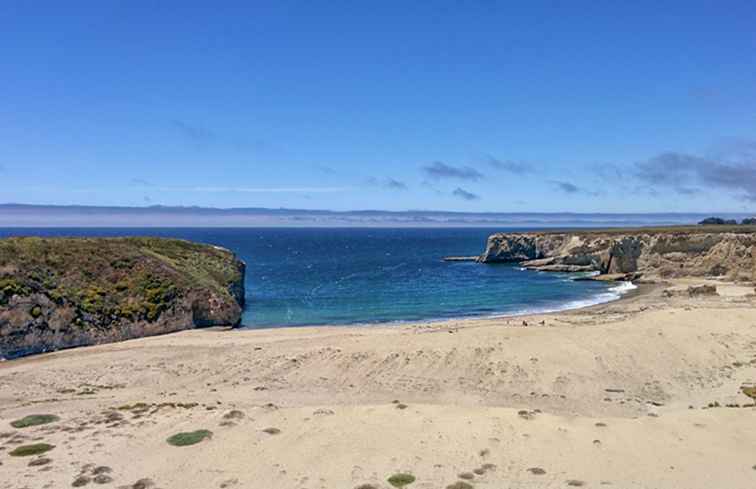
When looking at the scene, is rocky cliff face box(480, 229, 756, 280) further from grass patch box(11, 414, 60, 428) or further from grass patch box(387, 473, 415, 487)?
grass patch box(11, 414, 60, 428)

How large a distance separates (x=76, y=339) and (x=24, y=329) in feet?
9.68

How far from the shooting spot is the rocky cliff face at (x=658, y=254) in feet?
234

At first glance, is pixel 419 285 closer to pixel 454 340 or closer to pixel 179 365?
pixel 454 340

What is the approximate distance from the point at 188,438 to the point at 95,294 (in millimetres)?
24270

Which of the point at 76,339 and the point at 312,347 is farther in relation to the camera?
the point at 76,339

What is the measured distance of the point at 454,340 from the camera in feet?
109

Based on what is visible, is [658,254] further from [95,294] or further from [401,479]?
[401,479]

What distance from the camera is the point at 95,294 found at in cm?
3928

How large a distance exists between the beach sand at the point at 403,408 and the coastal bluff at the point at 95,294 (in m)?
2.63

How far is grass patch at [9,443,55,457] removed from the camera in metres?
17.6

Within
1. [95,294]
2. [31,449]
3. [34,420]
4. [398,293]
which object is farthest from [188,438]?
[398,293]

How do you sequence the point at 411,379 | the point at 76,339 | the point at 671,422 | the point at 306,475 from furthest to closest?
the point at 76,339
the point at 411,379
the point at 671,422
the point at 306,475

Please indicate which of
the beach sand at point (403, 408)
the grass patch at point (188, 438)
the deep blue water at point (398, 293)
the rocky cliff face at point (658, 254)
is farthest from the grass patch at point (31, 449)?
the rocky cliff face at point (658, 254)

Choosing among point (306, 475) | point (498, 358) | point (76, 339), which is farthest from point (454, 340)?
point (76, 339)
